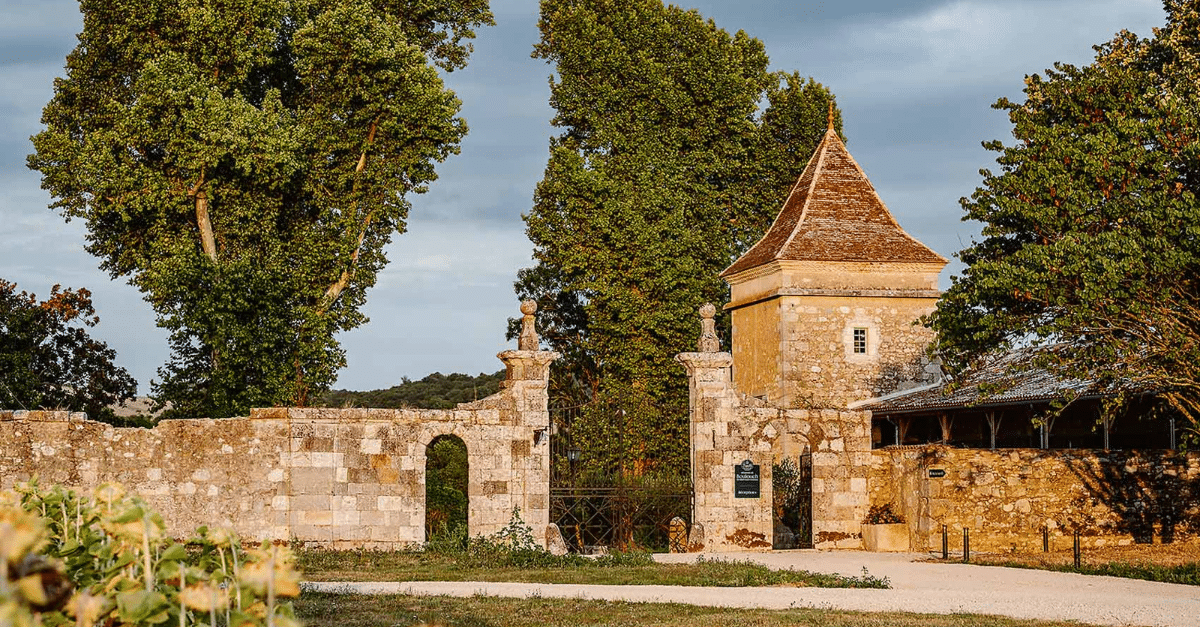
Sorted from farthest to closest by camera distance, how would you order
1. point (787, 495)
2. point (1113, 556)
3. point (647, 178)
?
point (647, 178) → point (787, 495) → point (1113, 556)

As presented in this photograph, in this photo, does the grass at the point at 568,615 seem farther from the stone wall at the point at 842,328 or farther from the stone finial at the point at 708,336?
the stone wall at the point at 842,328

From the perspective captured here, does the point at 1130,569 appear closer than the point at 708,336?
Yes

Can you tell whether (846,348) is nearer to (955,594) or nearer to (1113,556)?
(1113,556)

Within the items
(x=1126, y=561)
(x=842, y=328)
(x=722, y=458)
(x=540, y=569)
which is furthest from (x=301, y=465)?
(x=842, y=328)

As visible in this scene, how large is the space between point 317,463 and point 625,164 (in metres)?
19.7

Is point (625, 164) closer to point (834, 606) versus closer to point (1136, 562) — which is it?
point (1136, 562)

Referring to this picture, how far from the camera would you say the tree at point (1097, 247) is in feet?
50.6

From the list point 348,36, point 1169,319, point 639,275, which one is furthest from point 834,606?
point 639,275

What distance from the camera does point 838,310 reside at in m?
31.3

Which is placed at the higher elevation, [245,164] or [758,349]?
[245,164]

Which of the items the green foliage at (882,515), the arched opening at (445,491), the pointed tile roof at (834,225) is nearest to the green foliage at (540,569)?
the arched opening at (445,491)

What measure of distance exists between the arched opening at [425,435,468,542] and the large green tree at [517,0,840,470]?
506cm

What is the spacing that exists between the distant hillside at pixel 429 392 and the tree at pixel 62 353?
15.0 m

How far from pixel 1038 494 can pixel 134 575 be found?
15.6 meters
